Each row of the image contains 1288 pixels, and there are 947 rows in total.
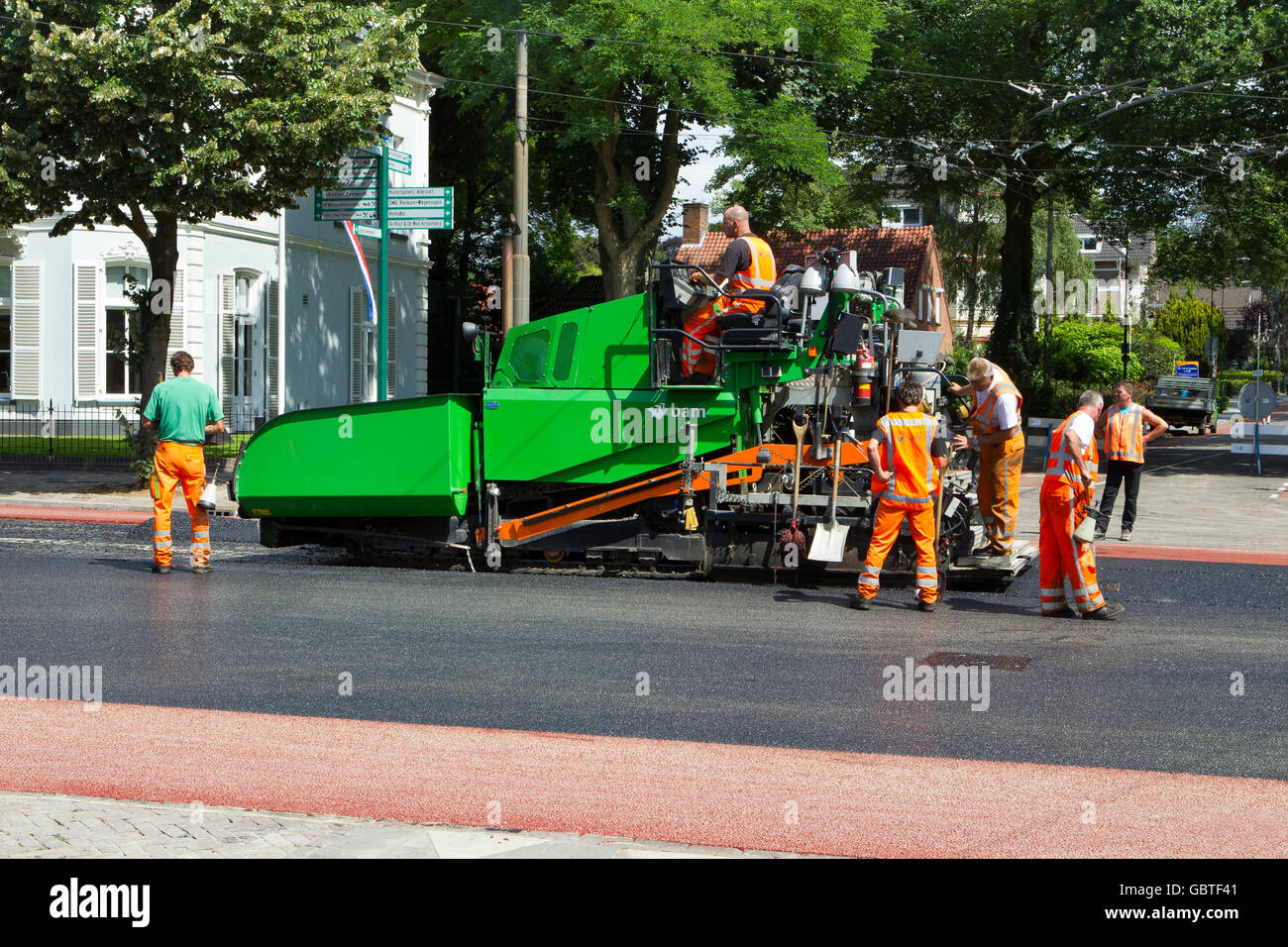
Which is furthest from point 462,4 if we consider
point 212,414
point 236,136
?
point 212,414

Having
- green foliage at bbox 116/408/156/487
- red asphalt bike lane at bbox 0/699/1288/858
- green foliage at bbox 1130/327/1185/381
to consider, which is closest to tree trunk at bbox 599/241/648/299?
green foliage at bbox 116/408/156/487

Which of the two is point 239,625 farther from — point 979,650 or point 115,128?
point 115,128

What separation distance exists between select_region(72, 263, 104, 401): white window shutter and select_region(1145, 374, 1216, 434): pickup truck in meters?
Result: 27.0

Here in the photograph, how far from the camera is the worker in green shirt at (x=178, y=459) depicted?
11477mm

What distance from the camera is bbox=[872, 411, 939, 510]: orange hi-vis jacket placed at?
393 inches

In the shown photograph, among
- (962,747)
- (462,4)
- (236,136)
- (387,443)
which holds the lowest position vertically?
(962,747)

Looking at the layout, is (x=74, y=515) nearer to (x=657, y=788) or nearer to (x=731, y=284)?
(x=731, y=284)

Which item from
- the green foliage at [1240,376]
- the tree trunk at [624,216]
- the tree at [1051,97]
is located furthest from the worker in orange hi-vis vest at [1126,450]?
the green foliage at [1240,376]

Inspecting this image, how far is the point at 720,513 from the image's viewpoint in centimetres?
1120

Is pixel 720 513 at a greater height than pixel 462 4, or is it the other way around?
pixel 462 4

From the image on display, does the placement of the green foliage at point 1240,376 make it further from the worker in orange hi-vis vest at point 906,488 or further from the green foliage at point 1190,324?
the worker in orange hi-vis vest at point 906,488

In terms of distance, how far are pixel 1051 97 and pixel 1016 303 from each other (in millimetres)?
8868

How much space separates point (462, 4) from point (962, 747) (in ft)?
86.2
